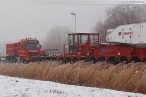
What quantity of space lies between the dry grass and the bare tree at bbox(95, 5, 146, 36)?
2165 inches

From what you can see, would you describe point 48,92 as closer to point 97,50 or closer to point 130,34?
point 130,34

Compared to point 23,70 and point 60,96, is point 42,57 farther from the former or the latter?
point 60,96

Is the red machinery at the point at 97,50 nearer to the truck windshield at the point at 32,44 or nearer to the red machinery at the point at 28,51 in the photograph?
the red machinery at the point at 28,51

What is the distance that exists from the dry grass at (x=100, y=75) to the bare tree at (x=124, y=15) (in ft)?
180

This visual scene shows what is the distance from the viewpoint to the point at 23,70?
21.9 m

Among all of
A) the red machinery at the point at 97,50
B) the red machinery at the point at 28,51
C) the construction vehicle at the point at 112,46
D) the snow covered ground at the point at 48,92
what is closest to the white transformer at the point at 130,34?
the construction vehicle at the point at 112,46

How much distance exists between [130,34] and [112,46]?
1648mm

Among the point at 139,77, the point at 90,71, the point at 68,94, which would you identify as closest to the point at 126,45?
the point at 90,71

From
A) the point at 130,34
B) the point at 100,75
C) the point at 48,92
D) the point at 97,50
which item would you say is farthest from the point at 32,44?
the point at 48,92

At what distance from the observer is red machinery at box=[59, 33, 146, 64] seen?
26.0 metres

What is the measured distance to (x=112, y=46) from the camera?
2727 cm

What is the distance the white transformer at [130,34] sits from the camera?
26320 mm

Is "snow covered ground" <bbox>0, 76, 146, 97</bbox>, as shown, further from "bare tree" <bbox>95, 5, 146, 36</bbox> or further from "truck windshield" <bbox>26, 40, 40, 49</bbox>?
"bare tree" <bbox>95, 5, 146, 36</bbox>

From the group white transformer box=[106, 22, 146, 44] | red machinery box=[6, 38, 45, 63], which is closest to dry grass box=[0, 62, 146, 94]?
white transformer box=[106, 22, 146, 44]
